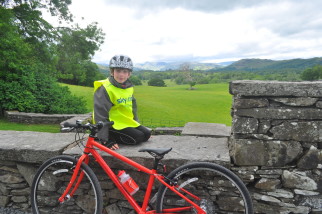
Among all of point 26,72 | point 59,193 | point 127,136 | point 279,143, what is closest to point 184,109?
point 26,72

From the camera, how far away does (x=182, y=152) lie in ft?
10.1

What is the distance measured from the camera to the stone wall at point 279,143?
2.63 m

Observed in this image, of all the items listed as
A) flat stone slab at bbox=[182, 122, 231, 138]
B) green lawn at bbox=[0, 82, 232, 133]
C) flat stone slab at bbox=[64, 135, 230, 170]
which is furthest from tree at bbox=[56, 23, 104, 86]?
flat stone slab at bbox=[64, 135, 230, 170]

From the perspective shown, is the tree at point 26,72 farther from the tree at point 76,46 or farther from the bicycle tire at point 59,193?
the bicycle tire at point 59,193

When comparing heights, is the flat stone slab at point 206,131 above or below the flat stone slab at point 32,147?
below

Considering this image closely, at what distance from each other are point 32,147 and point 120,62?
5.67 ft

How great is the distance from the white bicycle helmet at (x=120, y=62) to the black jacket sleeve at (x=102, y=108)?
14.7 inches

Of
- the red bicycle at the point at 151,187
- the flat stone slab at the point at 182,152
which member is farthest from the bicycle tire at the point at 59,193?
the flat stone slab at the point at 182,152

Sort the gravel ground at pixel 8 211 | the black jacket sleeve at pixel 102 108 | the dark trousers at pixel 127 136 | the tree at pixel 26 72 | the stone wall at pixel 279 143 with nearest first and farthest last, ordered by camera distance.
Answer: the stone wall at pixel 279 143, the black jacket sleeve at pixel 102 108, the dark trousers at pixel 127 136, the gravel ground at pixel 8 211, the tree at pixel 26 72

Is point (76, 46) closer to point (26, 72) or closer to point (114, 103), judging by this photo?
point (26, 72)

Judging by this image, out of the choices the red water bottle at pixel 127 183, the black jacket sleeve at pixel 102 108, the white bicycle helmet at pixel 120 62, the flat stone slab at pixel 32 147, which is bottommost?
the red water bottle at pixel 127 183

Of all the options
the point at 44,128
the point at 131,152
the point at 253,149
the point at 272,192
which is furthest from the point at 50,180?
the point at 44,128

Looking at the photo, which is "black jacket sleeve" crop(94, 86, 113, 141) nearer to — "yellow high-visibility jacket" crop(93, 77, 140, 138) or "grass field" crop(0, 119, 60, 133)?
"yellow high-visibility jacket" crop(93, 77, 140, 138)

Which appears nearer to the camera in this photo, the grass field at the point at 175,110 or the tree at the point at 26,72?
the tree at the point at 26,72
